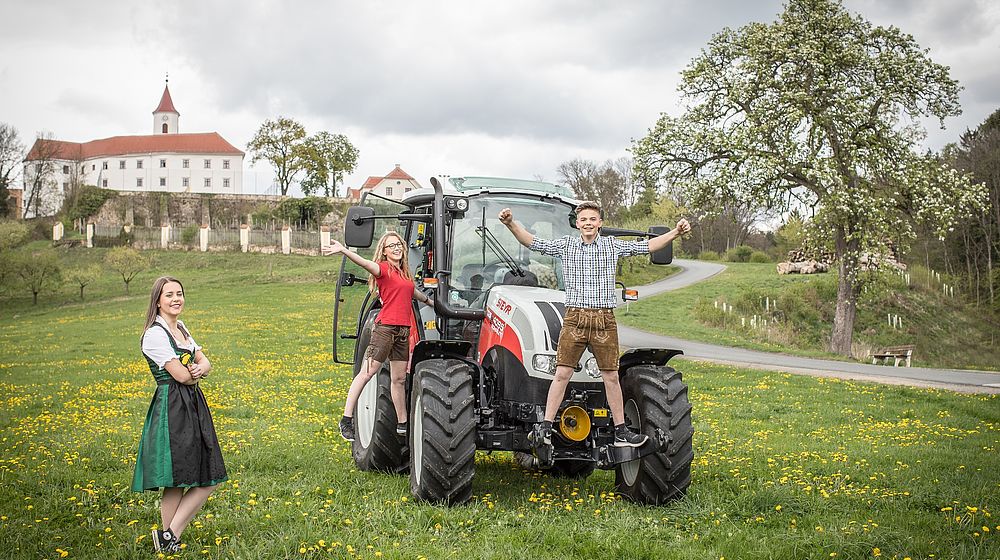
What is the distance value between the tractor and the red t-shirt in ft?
1.01

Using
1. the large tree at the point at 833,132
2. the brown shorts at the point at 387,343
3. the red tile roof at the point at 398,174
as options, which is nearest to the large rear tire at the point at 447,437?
the brown shorts at the point at 387,343

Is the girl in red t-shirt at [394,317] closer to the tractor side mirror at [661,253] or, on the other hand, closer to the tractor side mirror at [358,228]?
the tractor side mirror at [358,228]

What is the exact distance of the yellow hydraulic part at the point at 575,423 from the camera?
6441 mm

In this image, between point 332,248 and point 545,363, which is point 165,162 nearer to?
point 332,248

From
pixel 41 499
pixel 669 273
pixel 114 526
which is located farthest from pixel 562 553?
pixel 669 273

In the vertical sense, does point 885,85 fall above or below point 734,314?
above

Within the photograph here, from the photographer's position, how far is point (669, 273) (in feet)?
189

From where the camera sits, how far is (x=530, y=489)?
292 inches

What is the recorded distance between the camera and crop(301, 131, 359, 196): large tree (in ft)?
270

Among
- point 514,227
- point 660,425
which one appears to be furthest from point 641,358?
point 514,227

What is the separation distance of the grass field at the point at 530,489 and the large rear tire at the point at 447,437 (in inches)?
6.8

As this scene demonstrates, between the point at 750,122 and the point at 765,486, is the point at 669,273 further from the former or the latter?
the point at 765,486

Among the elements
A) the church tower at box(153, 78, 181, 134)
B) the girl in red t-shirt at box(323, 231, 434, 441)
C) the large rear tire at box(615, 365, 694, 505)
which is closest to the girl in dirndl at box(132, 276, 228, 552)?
the girl in red t-shirt at box(323, 231, 434, 441)

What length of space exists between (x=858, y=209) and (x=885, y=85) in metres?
4.62
